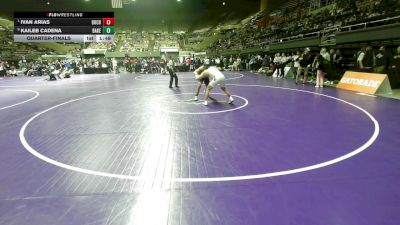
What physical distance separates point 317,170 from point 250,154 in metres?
1.16

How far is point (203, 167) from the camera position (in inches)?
183

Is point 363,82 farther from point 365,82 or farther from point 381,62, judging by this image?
point 381,62

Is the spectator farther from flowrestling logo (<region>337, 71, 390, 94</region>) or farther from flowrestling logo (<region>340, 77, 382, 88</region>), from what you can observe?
flowrestling logo (<region>340, 77, 382, 88</region>)

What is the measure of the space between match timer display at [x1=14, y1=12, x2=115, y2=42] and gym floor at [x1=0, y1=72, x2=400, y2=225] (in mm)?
7649

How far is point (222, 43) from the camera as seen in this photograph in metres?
47.6

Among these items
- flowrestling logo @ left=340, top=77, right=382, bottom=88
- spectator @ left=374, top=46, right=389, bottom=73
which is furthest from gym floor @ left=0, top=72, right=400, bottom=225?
spectator @ left=374, top=46, right=389, bottom=73

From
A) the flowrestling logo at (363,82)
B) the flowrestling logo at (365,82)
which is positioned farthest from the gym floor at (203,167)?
the flowrestling logo at (363,82)

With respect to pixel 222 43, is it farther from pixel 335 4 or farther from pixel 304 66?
pixel 304 66

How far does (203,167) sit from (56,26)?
44.6 ft

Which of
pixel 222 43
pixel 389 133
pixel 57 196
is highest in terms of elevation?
pixel 222 43

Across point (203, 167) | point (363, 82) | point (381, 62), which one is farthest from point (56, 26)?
point (381, 62)

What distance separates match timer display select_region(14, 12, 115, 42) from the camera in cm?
1477

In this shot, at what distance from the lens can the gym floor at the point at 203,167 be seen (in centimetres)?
336

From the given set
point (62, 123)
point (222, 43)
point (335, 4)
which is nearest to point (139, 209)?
point (62, 123)
